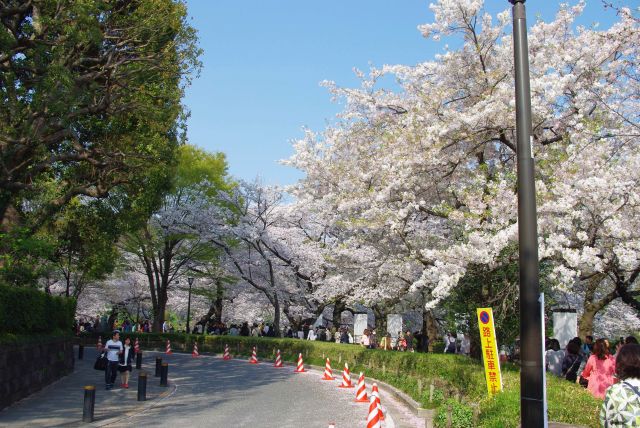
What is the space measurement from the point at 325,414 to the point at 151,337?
1086 inches

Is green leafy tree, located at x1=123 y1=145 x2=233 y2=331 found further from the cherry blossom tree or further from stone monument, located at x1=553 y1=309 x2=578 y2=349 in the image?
stone monument, located at x1=553 y1=309 x2=578 y2=349

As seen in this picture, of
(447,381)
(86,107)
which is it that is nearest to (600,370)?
(447,381)

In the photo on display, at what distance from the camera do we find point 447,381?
14719 millimetres

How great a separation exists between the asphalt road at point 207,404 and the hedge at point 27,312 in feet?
5.65

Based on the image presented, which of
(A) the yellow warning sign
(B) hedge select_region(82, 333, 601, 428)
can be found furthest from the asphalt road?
(A) the yellow warning sign

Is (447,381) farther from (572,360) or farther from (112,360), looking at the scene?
(112,360)

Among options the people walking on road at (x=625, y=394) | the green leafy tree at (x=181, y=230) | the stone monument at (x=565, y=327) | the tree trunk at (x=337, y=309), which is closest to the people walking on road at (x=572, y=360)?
the stone monument at (x=565, y=327)

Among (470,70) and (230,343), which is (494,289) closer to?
(470,70)

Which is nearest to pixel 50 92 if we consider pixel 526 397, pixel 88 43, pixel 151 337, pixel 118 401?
pixel 88 43

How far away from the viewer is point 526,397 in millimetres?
5594

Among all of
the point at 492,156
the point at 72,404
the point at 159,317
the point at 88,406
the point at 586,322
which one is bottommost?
the point at 72,404

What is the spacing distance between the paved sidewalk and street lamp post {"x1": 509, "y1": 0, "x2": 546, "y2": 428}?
9.31 meters

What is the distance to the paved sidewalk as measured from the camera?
1241 cm

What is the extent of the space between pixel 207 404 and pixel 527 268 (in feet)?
36.6
